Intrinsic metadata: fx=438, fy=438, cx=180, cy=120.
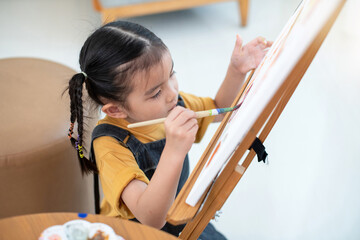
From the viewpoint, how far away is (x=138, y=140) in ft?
3.37

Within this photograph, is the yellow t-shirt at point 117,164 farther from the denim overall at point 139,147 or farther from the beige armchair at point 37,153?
the beige armchair at point 37,153

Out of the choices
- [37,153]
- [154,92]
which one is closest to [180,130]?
[154,92]

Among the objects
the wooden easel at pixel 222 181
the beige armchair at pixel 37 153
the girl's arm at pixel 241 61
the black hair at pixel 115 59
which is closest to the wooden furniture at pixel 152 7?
the beige armchair at pixel 37 153

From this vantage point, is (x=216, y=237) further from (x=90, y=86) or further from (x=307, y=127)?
(x=307, y=127)

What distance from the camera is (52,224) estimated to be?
2.43 feet

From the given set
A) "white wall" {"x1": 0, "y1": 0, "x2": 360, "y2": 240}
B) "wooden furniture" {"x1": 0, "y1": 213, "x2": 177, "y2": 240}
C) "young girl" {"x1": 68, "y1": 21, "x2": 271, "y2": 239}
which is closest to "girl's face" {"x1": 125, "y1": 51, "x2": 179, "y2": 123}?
"young girl" {"x1": 68, "y1": 21, "x2": 271, "y2": 239}

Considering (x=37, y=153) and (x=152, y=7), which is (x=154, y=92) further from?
(x=152, y=7)

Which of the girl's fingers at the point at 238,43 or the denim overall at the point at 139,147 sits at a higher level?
the girl's fingers at the point at 238,43

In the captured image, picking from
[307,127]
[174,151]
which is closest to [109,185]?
[174,151]

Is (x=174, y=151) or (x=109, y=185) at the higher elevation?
(x=174, y=151)

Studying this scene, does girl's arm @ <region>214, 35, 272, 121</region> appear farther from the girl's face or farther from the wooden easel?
the wooden easel

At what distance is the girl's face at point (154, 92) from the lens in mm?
929

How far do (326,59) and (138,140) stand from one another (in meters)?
1.57

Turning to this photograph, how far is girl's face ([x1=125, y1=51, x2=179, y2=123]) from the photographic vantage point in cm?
93
